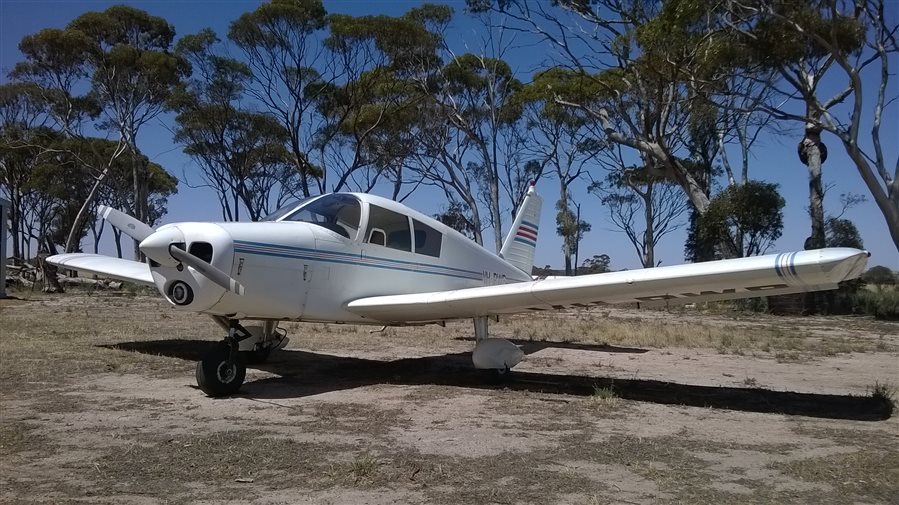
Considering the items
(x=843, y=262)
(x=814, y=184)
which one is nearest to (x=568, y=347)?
(x=843, y=262)

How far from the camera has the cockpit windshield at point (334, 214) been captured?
25.1 feet

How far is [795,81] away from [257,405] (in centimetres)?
1961

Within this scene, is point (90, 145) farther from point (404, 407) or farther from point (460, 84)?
point (404, 407)

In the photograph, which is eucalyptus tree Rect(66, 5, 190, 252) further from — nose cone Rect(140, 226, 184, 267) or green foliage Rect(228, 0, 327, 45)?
nose cone Rect(140, 226, 184, 267)

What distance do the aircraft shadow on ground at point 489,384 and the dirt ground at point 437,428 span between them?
0.04 m

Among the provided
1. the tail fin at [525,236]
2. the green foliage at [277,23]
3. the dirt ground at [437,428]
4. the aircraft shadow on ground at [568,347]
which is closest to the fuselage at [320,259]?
the dirt ground at [437,428]

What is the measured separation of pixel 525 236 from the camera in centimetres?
1317

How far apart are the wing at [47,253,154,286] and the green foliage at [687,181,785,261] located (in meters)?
21.3

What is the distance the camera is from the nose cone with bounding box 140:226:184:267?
19.7 feet

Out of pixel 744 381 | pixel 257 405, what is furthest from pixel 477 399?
pixel 744 381

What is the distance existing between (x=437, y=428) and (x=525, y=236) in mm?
8328

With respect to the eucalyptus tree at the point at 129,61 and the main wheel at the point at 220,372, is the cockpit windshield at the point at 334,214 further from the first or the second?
the eucalyptus tree at the point at 129,61

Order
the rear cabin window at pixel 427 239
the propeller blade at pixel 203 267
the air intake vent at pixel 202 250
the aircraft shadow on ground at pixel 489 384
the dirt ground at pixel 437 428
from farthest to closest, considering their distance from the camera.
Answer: the rear cabin window at pixel 427 239
the aircraft shadow on ground at pixel 489 384
the air intake vent at pixel 202 250
the propeller blade at pixel 203 267
the dirt ground at pixel 437 428

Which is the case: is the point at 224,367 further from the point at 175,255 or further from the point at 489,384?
the point at 489,384
